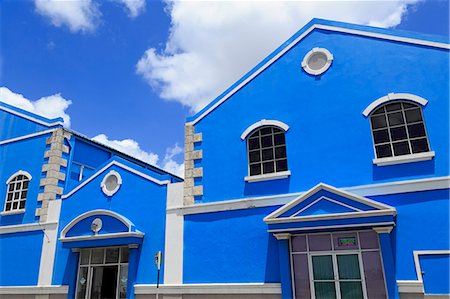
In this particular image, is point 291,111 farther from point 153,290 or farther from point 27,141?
point 27,141

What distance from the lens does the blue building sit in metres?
9.18

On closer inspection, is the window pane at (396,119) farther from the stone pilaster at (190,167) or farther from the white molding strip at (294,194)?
the stone pilaster at (190,167)

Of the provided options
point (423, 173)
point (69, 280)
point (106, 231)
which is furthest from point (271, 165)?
point (69, 280)

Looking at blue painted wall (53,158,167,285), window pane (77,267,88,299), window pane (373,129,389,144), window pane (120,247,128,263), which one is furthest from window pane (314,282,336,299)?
window pane (77,267,88,299)

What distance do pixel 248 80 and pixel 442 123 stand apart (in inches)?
226

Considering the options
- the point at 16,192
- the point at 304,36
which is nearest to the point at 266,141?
the point at 304,36

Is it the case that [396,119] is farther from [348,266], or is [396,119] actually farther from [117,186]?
[117,186]

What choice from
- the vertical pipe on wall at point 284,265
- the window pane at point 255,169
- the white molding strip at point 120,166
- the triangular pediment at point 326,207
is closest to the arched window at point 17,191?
the white molding strip at point 120,166

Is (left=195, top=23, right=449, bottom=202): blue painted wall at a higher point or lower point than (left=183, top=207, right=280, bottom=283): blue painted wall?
higher

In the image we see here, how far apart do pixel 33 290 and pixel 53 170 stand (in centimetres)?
438

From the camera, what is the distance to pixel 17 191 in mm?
14992

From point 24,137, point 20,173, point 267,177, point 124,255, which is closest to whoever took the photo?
point 267,177

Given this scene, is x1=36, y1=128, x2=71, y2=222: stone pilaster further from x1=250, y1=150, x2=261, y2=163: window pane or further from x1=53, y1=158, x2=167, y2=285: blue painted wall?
x1=250, y1=150, x2=261, y2=163: window pane

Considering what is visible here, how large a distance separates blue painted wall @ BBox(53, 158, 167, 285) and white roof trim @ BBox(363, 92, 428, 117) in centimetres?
680
